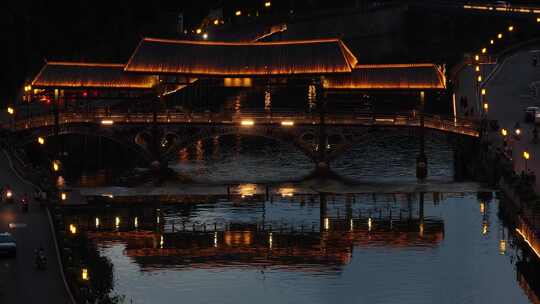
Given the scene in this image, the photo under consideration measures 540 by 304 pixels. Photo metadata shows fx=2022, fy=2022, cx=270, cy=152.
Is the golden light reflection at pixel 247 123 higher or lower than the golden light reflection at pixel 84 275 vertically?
higher

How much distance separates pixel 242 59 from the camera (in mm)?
170250

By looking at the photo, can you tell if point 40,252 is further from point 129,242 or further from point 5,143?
point 5,143

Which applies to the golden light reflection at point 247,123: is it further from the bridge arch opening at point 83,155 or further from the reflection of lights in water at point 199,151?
the reflection of lights in water at point 199,151

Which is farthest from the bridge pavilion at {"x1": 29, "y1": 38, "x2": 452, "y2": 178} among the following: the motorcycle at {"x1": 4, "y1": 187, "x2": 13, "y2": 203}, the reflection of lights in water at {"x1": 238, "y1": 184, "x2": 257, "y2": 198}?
the motorcycle at {"x1": 4, "y1": 187, "x2": 13, "y2": 203}

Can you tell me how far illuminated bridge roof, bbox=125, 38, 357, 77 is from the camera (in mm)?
168000

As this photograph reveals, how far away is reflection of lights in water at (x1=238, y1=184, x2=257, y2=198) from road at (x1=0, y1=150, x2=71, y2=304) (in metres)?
23.1

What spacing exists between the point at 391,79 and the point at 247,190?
670 inches

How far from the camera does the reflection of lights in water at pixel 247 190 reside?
158000mm

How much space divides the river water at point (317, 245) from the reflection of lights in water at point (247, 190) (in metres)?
0.32

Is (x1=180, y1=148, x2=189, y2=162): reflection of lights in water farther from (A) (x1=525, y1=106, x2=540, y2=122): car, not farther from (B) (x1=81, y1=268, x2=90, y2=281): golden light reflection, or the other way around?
(B) (x1=81, y1=268, x2=90, y2=281): golden light reflection

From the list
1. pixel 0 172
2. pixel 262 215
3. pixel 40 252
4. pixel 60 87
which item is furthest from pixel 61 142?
pixel 40 252

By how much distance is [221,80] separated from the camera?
176 m

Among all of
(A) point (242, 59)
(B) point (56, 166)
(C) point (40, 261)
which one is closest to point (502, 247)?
(C) point (40, 261)

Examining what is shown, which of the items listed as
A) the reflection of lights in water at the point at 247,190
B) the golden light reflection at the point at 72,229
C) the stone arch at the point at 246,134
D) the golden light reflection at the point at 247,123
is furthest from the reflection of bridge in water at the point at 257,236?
the golden light reflection at the point at 247,123
